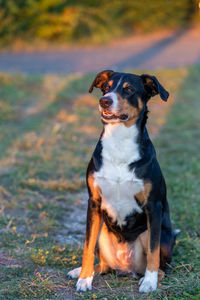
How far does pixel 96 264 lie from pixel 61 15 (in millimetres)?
12568

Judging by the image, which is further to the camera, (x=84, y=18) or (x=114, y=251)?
(x=84, y=18)

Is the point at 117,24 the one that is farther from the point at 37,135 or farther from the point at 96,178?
the point at 96,178

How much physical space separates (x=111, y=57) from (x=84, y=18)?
123 inches

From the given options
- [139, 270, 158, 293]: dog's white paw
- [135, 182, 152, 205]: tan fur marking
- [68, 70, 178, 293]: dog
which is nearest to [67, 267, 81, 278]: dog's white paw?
[68, 70, 178, 293]: dog

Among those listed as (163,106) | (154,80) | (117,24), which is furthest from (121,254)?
(117,24)

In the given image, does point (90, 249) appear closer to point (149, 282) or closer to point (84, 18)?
point (149, 282)

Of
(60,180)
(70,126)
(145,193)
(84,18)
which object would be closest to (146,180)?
(145,193)

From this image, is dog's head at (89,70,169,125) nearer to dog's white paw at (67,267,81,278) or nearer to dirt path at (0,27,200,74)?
dog's white paw at (67,267,81,278)

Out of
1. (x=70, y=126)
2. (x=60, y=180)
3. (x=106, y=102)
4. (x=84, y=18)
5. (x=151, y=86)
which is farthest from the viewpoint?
(x=84, y=18)

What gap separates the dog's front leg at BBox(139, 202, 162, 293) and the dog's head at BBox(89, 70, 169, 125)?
62 cm

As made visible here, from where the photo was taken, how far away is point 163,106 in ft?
30.4

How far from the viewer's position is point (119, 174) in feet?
10.5

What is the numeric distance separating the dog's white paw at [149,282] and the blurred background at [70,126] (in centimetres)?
6

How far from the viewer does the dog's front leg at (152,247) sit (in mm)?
3209
